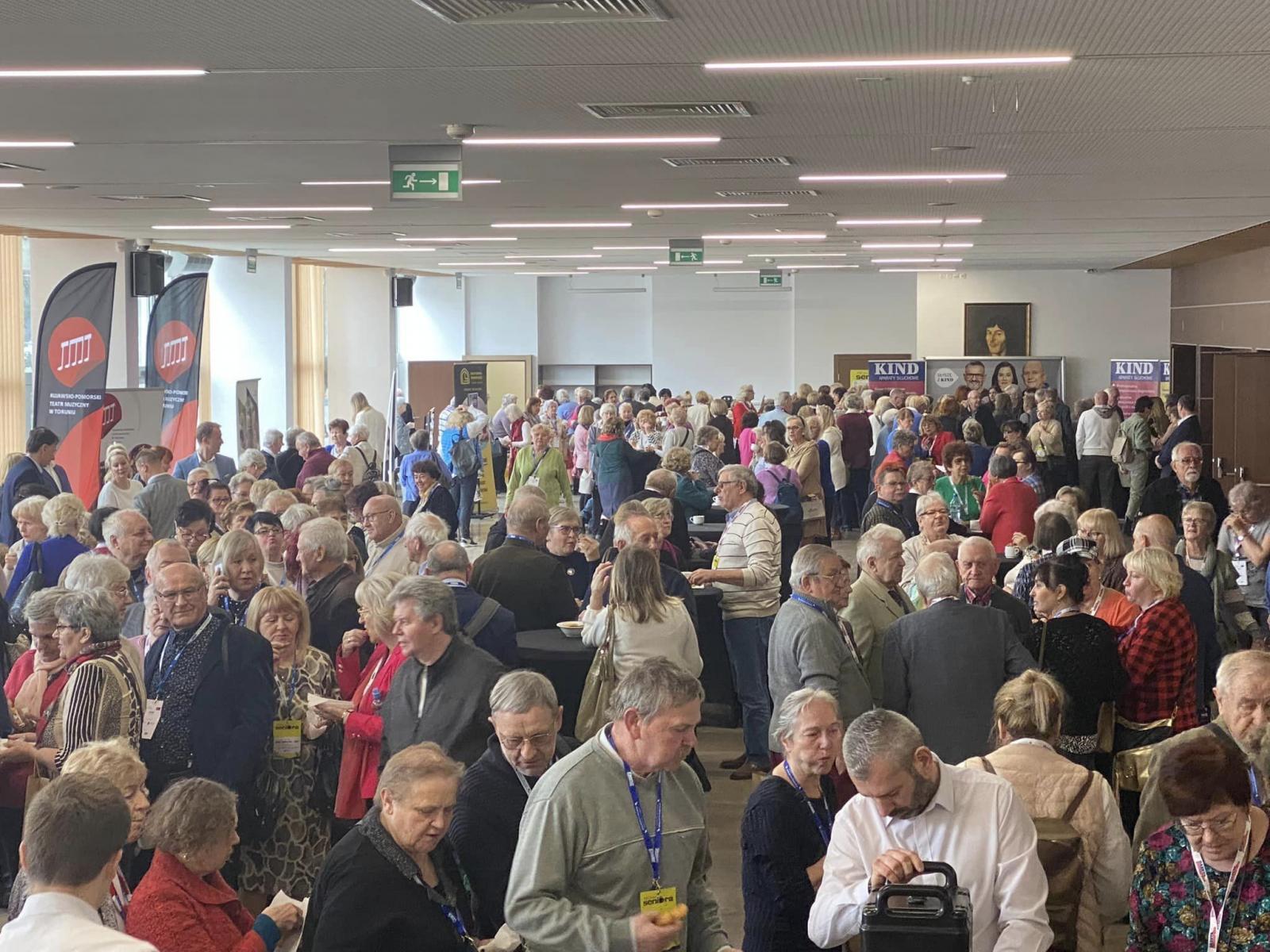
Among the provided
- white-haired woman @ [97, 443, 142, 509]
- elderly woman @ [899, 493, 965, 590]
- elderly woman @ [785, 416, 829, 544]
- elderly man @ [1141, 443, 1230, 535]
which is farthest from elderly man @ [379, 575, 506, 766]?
elderly woman @ [785, 416, 829, 544]

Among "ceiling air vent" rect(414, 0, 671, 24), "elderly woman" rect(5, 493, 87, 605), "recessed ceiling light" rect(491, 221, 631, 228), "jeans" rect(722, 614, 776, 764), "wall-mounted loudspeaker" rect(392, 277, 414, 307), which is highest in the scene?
"wall-mounted loudspeaker" rect(392, 277, 414, 307)

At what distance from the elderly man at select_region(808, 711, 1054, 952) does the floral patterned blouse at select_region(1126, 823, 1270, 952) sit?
8.3 inches

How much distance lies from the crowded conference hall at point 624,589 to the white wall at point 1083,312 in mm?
11915

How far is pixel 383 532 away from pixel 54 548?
1.64 metres

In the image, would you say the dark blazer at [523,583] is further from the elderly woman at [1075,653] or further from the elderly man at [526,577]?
the elderly woman at [1075,653]

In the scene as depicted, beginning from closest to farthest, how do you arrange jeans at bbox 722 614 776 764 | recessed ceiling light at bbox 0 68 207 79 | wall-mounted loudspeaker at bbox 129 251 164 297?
recessed ceiling light at bbox 0 68 207 79 → jeans at bbox 722 614 776 764 → wall-mounted loudspeaker at bbox 129 251 164 297

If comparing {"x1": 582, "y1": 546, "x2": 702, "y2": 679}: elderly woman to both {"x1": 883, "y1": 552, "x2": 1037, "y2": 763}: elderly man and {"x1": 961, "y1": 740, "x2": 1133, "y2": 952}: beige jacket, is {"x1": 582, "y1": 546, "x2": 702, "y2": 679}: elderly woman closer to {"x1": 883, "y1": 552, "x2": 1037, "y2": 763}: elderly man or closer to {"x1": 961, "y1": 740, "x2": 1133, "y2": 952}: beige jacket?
{"x1": 883, "y1": 552, "x2": 1037, "y2": 763}: elderly man

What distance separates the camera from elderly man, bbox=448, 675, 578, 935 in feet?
12.0

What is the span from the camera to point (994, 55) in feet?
17.4

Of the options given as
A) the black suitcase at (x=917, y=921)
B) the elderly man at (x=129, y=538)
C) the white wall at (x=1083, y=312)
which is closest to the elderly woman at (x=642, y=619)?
the elderly man at (x=129, y=538)

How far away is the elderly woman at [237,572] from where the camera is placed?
6047 mm

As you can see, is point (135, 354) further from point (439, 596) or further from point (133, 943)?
point (133, 943)

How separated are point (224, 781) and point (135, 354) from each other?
13023 millimetres

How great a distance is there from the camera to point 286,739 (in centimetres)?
504
